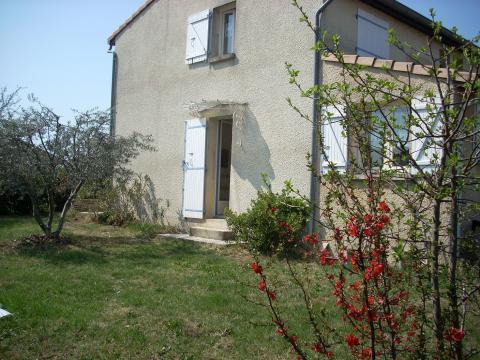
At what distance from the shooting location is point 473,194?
7582mm

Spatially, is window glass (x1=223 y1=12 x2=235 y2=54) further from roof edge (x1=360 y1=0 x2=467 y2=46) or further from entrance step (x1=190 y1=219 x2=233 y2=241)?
entrance step (x1=190 y1=219 x2=233 y2=241)

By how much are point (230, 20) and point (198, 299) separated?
23.9 ft

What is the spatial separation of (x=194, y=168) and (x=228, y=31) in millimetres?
3338

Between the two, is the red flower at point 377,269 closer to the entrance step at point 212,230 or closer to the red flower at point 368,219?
the red flower at point 368,219

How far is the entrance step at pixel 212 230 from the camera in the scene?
887 cm

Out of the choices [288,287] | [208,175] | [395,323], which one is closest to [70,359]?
[395,323]

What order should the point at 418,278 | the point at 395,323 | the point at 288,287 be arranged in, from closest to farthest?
1. the point at 395,323
2. the point at 418,278
3. the point at 288,287

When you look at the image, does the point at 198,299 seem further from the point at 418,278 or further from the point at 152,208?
the point at 152,208

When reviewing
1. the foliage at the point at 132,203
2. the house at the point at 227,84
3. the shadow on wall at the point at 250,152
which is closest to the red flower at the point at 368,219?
the house at the point at 227,84

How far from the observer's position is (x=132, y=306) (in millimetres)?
4793

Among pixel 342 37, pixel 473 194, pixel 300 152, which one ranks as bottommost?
pixel 473 194

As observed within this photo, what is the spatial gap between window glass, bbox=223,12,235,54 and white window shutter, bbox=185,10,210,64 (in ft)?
1.39

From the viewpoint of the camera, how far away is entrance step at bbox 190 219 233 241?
887 centimetres

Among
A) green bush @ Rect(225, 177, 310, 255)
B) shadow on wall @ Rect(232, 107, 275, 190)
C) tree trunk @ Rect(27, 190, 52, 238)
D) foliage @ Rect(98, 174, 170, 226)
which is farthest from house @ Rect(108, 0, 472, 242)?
tree trunk @ Rect(27, 190, 52, 238)
